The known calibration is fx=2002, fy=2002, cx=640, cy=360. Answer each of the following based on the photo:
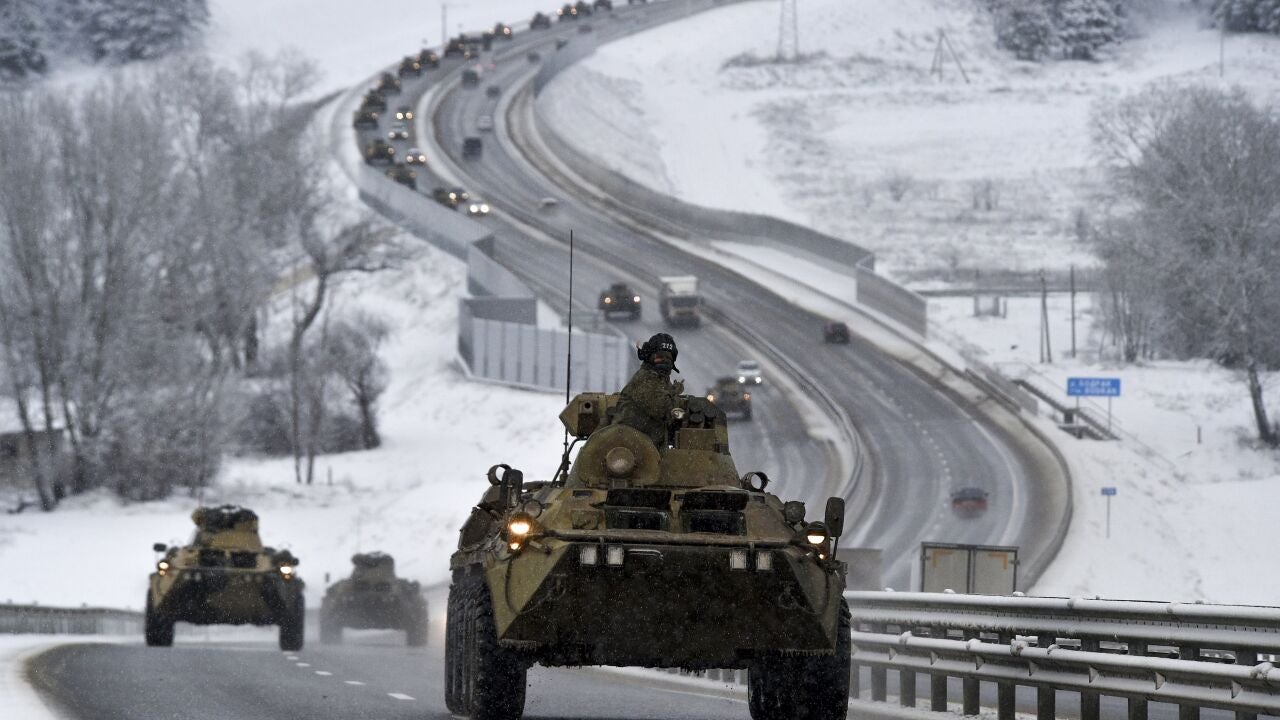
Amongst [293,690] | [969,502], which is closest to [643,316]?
[969,502]

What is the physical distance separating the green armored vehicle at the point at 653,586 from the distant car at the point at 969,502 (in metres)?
45.5

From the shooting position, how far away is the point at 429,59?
14562cm

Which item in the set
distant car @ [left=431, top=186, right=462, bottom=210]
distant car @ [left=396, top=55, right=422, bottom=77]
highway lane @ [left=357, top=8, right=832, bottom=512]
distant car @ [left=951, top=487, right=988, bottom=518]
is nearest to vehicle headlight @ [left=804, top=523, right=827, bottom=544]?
highway lane @ [left=357, top=8, right=832, bottom=512]

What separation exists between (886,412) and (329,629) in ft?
119

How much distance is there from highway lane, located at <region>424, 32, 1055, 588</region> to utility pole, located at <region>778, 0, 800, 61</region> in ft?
175

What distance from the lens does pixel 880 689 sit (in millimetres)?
18297

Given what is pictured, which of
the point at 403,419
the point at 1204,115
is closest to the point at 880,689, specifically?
the point at 403,419

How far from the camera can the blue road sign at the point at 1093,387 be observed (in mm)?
63406

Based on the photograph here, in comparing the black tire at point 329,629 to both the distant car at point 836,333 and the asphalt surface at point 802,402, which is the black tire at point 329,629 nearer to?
the asphalt surface at point 802,402

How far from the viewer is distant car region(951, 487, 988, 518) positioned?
58438 millimetres

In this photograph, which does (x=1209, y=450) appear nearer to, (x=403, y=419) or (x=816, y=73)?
(x=403, y=419)

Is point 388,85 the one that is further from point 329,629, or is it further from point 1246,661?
point 1246,661

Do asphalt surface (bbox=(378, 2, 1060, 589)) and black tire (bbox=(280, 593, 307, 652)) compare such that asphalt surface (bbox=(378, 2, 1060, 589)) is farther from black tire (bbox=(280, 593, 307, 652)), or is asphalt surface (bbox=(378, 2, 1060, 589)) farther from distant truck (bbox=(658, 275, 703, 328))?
black tire (bbox=(280, 593, 307, 652))

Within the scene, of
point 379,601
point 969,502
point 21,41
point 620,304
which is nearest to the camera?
point 379,601
